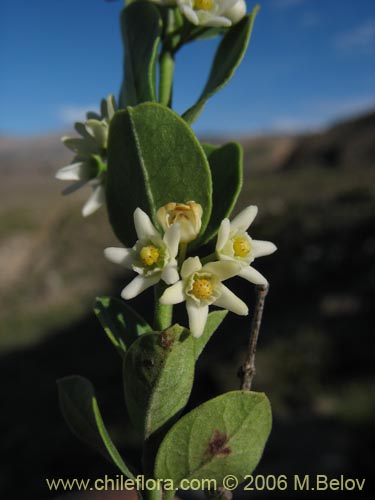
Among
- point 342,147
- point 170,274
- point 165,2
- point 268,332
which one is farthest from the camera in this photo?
point 342,147

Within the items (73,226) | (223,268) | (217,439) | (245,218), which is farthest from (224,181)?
(73,226)

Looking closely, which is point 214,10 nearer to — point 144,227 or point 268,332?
point 144,227

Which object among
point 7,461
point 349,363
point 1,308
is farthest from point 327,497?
point 1,308

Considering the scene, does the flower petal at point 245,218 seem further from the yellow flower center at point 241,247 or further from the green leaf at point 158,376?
the green leaf at point 158,376

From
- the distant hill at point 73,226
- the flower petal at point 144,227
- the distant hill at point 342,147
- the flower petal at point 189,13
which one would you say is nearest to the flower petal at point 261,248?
the flower petal at point 144,227

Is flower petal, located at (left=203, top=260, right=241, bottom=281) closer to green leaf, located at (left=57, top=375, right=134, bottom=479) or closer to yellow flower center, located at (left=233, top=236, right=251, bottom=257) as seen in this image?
yellow flower center, located at (left=233, top=236, right=251, bottom=257)

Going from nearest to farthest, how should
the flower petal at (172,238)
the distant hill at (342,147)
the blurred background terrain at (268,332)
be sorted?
1. the flower petal at (172,238)
2. the blurred background terrain at (268,332)
3. the distant hill at (342,147)

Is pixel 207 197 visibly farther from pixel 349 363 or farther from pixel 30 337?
pixel 30 337
